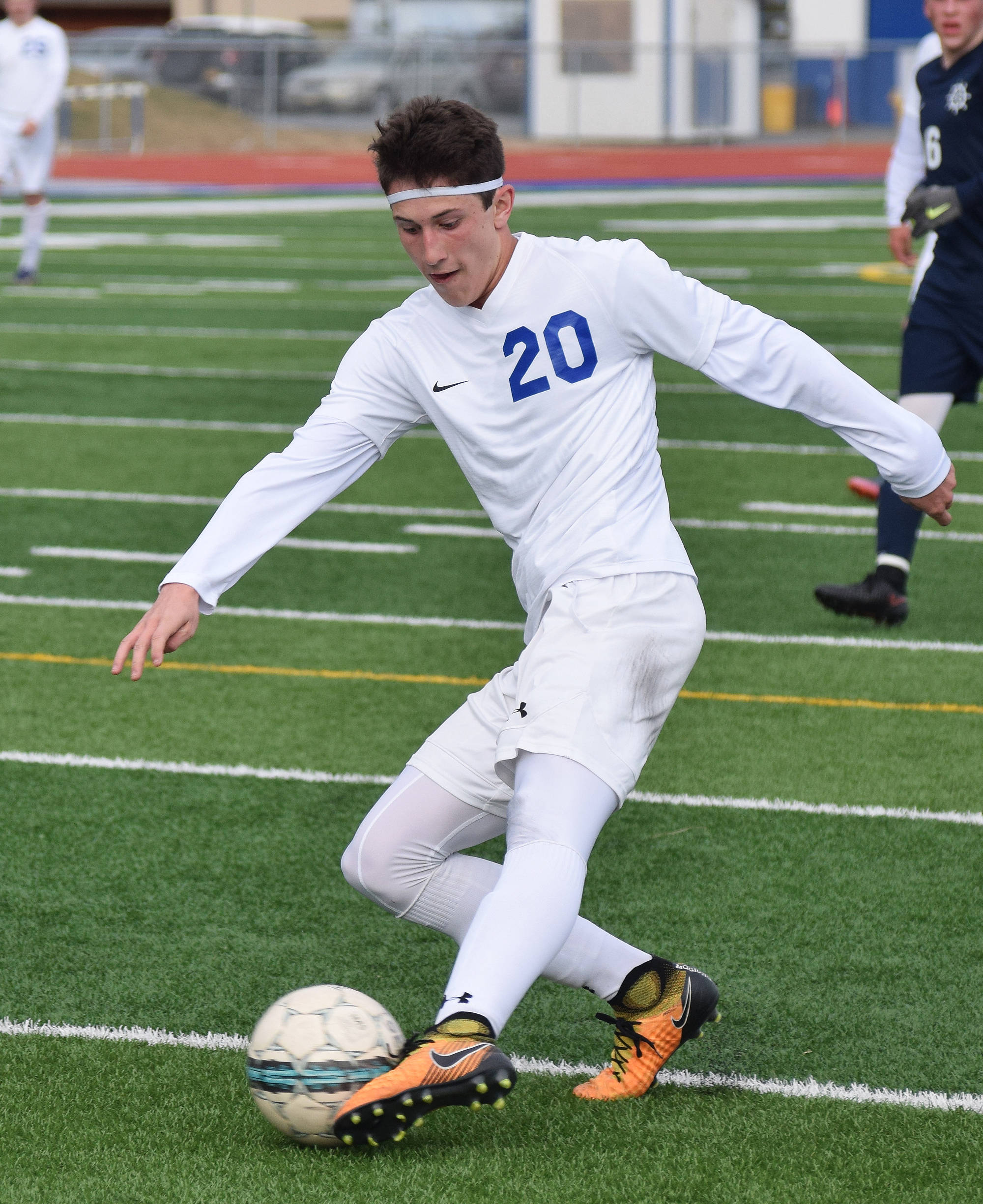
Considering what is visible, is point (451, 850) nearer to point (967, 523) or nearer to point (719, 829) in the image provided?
point (719, 829)

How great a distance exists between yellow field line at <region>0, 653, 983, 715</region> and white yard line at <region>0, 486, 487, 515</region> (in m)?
2.57

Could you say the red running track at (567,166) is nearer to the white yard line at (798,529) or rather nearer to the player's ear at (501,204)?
the white yard line at (798,529)

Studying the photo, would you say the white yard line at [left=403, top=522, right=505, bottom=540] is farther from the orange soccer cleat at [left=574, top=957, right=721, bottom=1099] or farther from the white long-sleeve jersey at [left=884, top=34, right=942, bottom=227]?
the orange soccer cleat at [left=574, top=957, right=721, bottom=1099]

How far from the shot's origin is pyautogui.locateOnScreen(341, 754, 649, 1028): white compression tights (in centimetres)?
377

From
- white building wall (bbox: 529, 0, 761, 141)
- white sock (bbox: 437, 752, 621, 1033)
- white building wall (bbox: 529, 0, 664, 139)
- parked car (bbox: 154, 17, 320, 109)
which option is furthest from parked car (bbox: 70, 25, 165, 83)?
white sock (bbox: 437, 752, 621, 1033)

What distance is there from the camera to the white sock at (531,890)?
10.9 feet

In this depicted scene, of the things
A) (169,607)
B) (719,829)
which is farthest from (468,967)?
(719,829)

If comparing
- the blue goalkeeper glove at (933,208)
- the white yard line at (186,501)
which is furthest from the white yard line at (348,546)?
the blue goalkeeper glove at (933,208)

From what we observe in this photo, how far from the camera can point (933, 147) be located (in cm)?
761

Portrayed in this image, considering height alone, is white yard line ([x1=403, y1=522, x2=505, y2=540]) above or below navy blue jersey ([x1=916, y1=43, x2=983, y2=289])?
below

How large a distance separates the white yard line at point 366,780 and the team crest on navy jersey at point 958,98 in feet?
10.5

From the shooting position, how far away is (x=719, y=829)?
5.48 metres

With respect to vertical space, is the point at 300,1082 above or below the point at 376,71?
below

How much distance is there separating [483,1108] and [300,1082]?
1.53 ft
